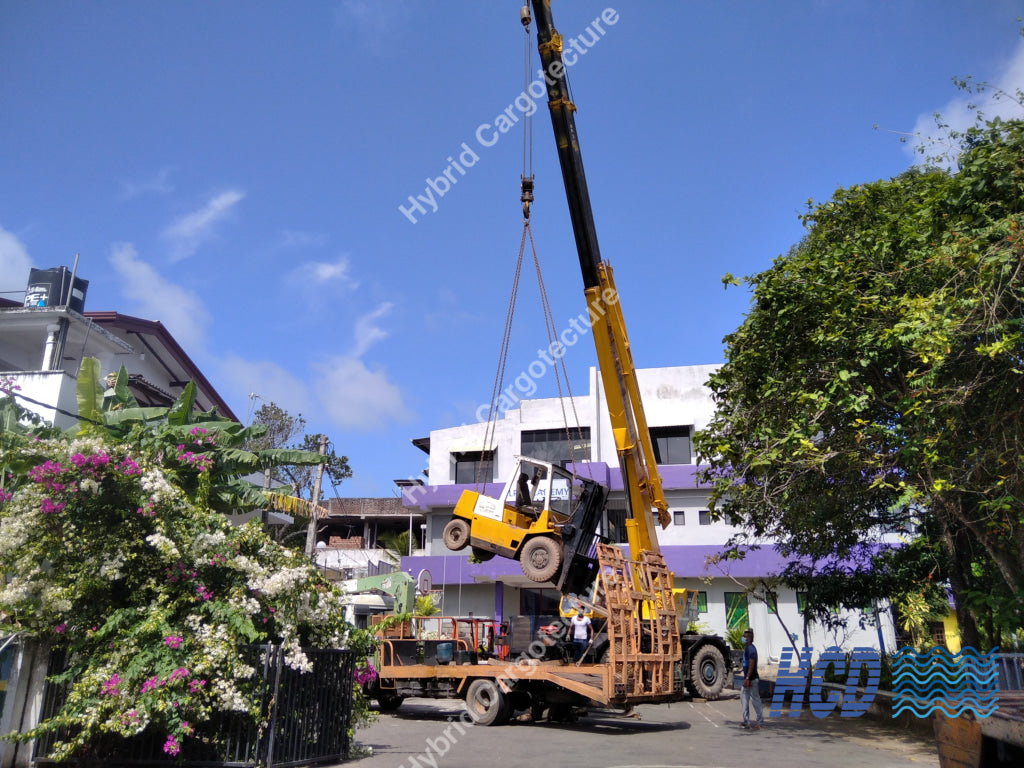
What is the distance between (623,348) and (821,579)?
883 centimetres

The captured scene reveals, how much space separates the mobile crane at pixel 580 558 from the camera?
12.5 meters

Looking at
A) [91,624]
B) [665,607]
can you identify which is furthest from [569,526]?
[91,624]

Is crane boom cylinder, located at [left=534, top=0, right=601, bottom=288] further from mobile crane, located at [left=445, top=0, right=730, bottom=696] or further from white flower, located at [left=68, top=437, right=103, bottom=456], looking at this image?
white flower, located at [left=68, top=437, right=103, bottom=456]

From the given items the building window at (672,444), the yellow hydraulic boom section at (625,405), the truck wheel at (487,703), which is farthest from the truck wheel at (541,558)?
the building window at (672,444)

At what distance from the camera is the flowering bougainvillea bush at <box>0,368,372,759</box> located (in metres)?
7.73

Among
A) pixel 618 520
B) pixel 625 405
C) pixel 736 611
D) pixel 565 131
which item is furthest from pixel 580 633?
pixel 618 520

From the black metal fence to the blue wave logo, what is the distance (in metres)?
7.40

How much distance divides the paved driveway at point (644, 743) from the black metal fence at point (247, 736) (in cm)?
100

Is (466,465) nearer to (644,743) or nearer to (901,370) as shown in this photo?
(644,743)

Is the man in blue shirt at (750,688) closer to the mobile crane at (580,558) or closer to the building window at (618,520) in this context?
the mobile crane at (580,558)

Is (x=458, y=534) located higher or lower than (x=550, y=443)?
lower

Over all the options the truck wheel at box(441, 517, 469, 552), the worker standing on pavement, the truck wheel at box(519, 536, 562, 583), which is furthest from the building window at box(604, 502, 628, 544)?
the truck wheel at box(519, 536, 562, 583)

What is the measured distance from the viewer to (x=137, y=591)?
870cm

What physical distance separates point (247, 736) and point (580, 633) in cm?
759
